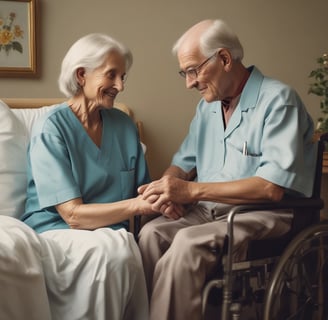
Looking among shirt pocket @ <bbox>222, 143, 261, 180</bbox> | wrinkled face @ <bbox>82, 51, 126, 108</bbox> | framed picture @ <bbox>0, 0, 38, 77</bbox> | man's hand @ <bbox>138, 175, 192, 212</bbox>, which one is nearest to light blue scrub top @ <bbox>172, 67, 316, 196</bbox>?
shirt pocket @ <bbox>222, 143, 261, 180</bbox>

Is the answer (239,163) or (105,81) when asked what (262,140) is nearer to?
(239,163)

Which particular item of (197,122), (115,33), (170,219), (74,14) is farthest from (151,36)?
(170,219)

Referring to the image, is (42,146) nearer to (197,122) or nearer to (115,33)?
(197,122)

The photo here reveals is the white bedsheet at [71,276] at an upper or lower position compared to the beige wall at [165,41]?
lower

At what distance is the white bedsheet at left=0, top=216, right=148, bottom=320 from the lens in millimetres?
1415

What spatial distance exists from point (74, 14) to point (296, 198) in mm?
1379

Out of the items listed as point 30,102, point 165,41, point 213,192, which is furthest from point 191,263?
point 165,41

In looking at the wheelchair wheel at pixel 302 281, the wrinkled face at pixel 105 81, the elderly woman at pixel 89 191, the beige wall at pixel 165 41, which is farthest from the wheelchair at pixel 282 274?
the beige wall at pixel 165 41

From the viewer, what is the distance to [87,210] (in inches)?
67.5

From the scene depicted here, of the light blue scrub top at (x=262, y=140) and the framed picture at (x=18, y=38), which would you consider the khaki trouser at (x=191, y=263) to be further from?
the framed picture at (x=18, y=38)

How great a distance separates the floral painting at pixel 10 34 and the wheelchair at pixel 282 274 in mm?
1397

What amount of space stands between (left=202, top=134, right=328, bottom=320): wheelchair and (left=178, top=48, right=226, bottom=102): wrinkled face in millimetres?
389

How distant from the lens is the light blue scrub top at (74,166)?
68.8 inches

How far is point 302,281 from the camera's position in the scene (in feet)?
5.40
